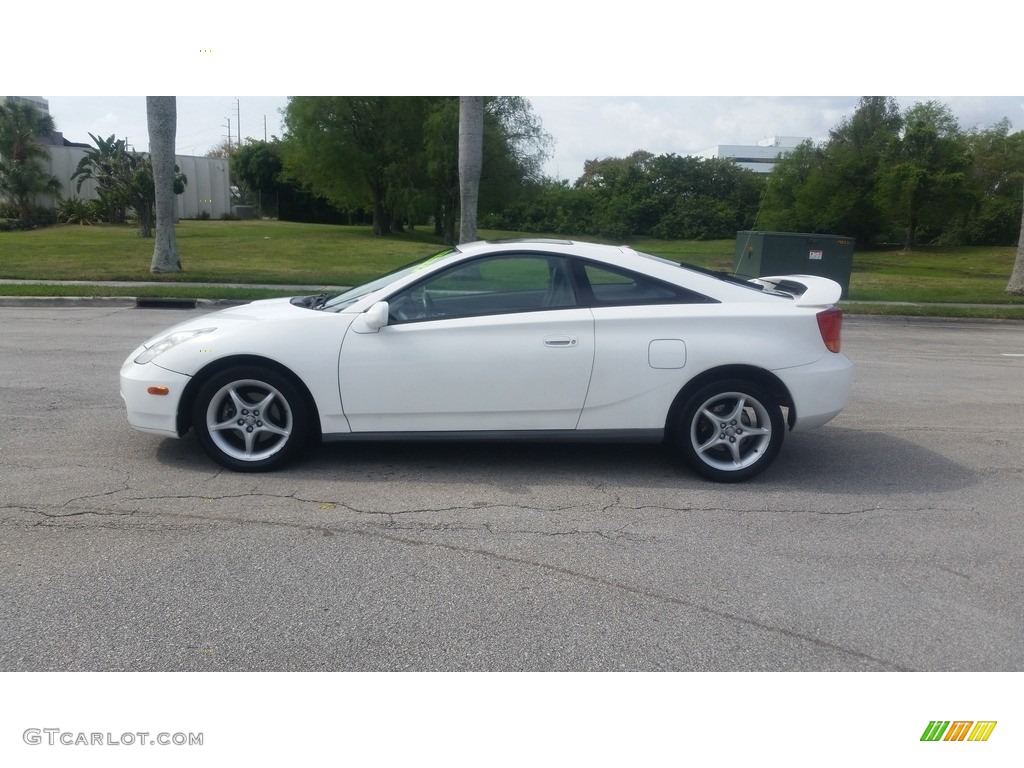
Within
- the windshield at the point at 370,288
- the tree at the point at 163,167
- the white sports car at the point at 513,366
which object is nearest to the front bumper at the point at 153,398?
the white sports car at the point at 513,366

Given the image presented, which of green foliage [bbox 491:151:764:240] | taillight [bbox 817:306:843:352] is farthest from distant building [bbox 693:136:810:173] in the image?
taillight [bbox 817:306:843:352]

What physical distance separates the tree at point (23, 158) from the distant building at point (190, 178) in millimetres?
1453

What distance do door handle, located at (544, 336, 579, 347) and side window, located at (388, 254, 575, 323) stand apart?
230 millimetres

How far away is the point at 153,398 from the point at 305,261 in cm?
2494

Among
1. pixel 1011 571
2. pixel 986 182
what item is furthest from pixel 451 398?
pixel 986 182

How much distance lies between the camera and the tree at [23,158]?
138ft

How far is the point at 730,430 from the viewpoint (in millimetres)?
5324

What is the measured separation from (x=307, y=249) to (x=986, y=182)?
40.5m

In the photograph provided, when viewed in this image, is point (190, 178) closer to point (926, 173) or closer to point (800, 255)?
point (926, 173)

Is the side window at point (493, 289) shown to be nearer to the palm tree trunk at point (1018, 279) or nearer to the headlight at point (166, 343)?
the headlight at point (166, 343)

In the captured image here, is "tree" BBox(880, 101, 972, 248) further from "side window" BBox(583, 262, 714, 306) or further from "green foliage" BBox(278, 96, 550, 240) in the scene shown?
"side window" BBox(583, 262, 714, 306)

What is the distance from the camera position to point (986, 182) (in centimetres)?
5141

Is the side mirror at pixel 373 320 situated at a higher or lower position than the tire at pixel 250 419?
higher

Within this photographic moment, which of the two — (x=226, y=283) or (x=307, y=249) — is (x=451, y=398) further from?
(x=307, y=249)
